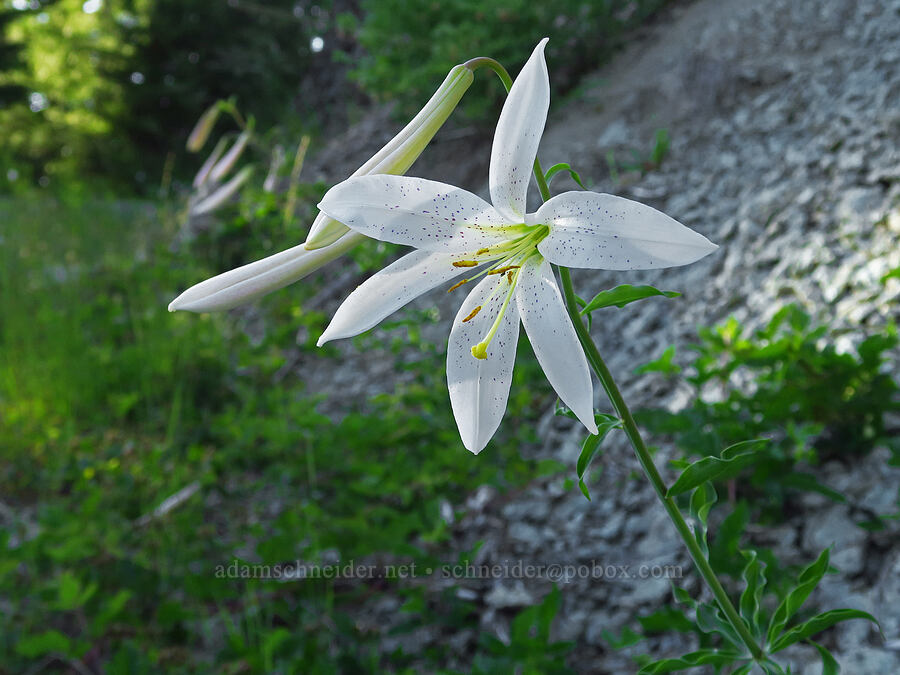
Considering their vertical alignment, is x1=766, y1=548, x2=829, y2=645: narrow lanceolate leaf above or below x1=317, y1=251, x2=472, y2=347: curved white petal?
below

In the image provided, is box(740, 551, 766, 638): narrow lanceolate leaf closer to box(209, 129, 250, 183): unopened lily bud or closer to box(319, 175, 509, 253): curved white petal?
box(319, 175, 509, 253): curved white petal

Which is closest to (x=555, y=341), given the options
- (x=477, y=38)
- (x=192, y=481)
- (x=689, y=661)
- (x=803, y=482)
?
(x=689, y=661)

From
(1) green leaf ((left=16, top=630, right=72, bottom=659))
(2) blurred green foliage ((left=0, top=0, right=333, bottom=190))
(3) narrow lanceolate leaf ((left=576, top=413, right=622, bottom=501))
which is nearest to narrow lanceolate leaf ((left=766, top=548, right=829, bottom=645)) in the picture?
(3) narrow lanceolate leaf ((left=576, top=413, right=622, bottom=501))

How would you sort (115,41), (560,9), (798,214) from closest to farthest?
1. (798,214)
2. (560,9)
3. (115,41)

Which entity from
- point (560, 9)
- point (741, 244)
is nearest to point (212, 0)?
point (560, 9)

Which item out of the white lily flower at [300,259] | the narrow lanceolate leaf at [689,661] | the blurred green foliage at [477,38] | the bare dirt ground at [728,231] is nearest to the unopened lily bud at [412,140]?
the white lily flower at [300,259]

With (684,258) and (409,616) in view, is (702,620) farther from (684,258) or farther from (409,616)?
(409,616)

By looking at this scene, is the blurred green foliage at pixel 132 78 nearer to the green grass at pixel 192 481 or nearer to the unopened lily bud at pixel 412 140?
the green grass at pixel 192 481
